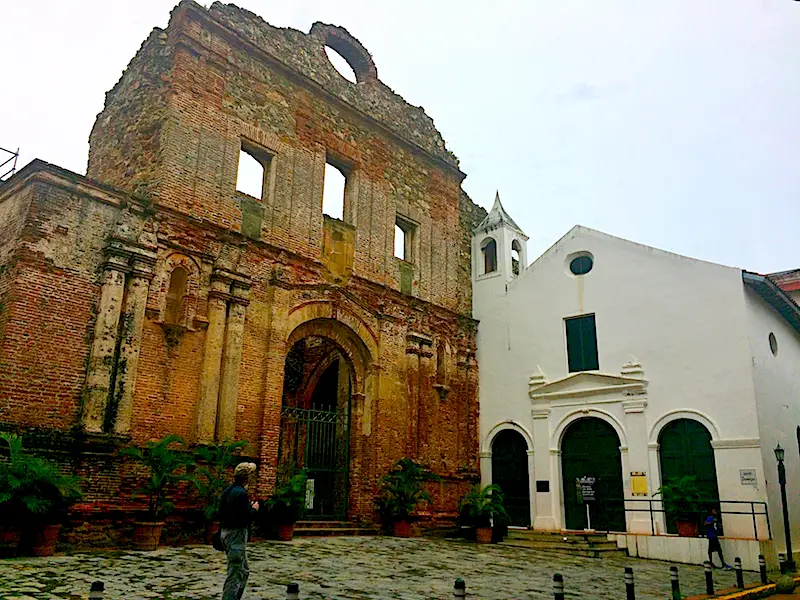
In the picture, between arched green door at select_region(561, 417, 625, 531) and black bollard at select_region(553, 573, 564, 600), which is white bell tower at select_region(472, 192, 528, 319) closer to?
arched green door at select_region(561, 417, 625, 531)

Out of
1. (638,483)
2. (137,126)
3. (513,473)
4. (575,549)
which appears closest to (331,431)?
(513,473)

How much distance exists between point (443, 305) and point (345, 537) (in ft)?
23.7

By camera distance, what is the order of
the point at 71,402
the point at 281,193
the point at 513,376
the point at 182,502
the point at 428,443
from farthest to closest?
the point at 513,376, the point at 428,443, the point at 281,193, the point at 182,502, the point at 71,402

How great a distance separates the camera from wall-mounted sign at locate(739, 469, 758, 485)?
14.9 m

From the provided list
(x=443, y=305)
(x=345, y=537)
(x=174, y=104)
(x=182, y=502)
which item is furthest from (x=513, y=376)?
(x=174, y=104)

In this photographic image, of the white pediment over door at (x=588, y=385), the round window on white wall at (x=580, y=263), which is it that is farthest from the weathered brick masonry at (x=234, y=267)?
the round window on white wall at (x=580, y=263)

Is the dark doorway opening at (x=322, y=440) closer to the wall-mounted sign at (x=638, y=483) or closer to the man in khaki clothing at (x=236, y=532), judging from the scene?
the wall-mounted sign at (x=638, y=483)

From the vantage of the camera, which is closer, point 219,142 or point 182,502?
point 182,502

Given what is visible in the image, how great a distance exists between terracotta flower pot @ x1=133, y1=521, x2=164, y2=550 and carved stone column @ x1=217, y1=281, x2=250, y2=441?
92.7 inches

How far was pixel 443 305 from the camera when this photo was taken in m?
19.6

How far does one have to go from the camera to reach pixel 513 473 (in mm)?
18625

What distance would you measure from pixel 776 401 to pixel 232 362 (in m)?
12.6

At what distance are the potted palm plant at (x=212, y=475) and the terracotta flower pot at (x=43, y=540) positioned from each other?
8.34 feet

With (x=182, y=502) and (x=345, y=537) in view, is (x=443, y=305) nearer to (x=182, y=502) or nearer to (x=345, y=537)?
(x=345, y=537)
